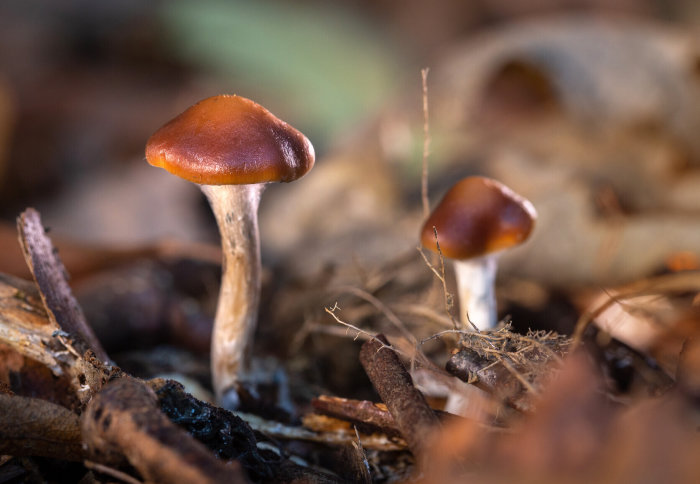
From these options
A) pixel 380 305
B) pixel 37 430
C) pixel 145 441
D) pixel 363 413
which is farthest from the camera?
pixel 380 305

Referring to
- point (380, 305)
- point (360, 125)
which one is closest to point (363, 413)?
point (380, 305)

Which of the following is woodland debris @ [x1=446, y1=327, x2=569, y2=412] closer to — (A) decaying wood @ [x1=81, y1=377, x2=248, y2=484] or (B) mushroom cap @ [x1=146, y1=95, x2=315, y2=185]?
(A) decaying wood @ [x1=81, y1=377, x2=248, y2=484]

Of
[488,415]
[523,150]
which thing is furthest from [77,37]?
[488,415]

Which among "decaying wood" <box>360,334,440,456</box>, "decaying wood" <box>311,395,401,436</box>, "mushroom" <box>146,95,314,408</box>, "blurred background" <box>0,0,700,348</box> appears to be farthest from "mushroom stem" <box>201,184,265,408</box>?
"blurred background" <box>0,0,700,348</box>

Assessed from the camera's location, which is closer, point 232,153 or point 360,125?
point 232,153

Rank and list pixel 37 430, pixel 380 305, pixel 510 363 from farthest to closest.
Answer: pixel 380 305, pixel 510 363, pixel 37 430

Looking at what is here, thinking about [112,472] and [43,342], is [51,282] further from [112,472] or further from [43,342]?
[112,472]

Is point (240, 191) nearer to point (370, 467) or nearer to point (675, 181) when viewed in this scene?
point (370, 467)
